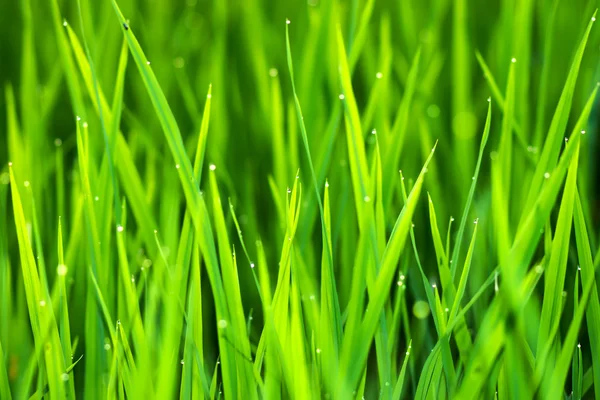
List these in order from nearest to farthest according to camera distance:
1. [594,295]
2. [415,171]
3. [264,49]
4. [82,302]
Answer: [594,295], [82,302], [415,171], [264,49]

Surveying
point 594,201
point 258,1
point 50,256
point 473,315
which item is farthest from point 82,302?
point 594,201

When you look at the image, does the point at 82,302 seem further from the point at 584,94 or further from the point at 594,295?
the point at 584,94

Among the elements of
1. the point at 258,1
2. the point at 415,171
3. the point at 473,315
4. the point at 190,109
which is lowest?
Answer: the point at 473,315

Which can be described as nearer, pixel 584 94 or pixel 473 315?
pixel 473 315

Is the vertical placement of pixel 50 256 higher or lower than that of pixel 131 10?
lower

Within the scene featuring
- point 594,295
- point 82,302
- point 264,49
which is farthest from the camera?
point 264,49

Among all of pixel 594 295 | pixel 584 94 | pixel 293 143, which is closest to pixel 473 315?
pixel 594 295

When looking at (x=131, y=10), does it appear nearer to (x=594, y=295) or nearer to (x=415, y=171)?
(x=415, y=171)
